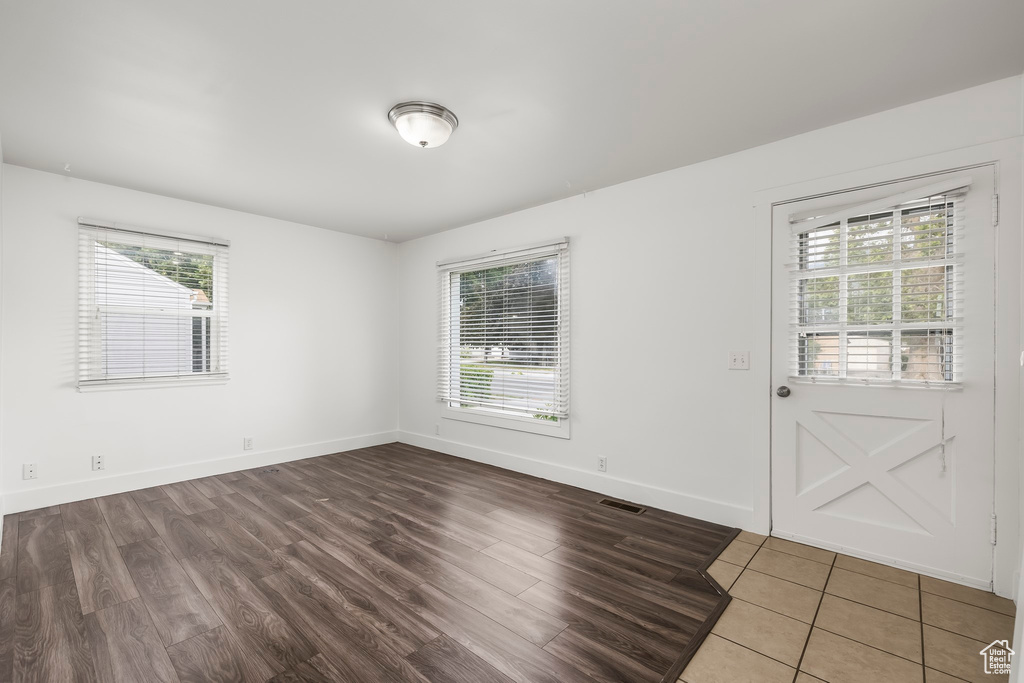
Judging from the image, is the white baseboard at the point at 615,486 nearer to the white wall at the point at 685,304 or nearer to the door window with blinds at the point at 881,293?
the white wall at the point at 685,304

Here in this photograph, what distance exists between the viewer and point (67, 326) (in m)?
3.67

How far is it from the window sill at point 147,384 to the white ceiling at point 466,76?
172cm

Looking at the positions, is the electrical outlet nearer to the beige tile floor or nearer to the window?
the beige tile floor

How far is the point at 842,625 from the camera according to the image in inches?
81.2

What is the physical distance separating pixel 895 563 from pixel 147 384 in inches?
224

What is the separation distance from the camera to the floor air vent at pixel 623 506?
3.48m

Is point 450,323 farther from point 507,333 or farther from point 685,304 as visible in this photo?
point 685,304

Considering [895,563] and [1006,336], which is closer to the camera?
[1006,336]

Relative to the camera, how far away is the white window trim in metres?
4.20

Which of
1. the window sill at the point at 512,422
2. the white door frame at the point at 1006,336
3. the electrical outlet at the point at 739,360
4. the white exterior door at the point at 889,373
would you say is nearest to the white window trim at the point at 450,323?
the window sill at the point at 512,422

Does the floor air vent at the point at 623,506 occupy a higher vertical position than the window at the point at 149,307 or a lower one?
lower

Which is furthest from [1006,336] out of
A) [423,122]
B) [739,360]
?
[423,122]

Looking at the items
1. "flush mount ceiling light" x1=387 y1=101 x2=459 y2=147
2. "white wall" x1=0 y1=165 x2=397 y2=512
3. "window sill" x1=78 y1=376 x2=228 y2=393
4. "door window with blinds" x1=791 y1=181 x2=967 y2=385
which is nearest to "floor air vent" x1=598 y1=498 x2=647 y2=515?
"door window with blinds" x1=791 y1=181 x2=967 y2=385

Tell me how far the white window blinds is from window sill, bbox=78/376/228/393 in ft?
7.50
